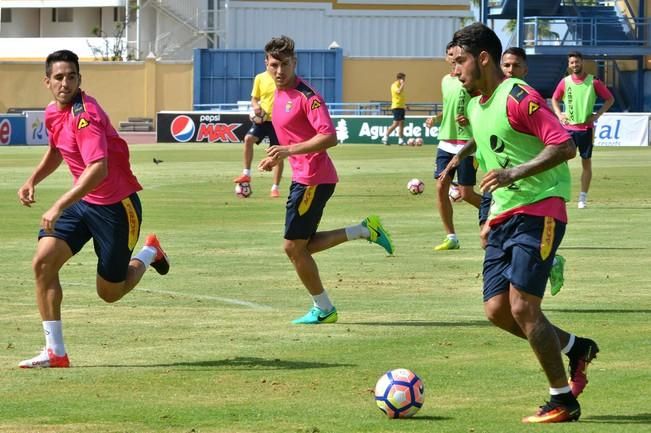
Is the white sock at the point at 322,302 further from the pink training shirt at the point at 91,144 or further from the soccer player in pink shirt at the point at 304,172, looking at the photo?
the pink training shirt at the point at 91,144

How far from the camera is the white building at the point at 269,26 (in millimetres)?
81812

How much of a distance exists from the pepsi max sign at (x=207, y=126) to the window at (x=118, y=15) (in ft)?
120

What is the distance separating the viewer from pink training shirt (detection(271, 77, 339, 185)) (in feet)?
39.2

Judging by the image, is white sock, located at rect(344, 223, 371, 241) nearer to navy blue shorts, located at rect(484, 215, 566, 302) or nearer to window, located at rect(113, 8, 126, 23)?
navy blue shorts, located at rect(484, 215, 566, 302)

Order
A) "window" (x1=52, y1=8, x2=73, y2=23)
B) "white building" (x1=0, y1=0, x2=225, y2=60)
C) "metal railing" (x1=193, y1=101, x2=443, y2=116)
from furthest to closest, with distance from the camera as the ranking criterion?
"window" (x1=52, y1=8, x2=73, y2=23) < "white building" (x1=0, y1=0, x2=225, y2=60) < "metal railing" (x1=193, y1=101, x2=443, y2=116)

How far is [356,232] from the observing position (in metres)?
13.1

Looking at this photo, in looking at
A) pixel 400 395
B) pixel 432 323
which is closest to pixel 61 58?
pixel 400 395

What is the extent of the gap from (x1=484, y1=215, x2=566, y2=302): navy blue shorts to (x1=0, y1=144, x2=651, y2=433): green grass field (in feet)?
2.35

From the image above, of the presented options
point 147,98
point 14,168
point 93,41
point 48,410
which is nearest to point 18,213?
point 14,168

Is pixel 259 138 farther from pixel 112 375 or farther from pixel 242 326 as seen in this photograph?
pixel 112 375

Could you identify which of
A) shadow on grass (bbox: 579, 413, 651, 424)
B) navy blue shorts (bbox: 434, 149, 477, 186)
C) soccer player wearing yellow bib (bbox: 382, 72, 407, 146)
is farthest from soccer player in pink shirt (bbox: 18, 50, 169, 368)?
soccer player wearing yellow bib (bbox: 382, 72, 407, 146)

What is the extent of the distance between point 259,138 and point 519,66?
47.6ft

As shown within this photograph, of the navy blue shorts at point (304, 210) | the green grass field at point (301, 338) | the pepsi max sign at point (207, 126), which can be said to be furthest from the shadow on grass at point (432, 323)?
the pepsi max sign at point (207, 126)

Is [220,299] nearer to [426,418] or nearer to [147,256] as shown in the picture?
[147,256]
